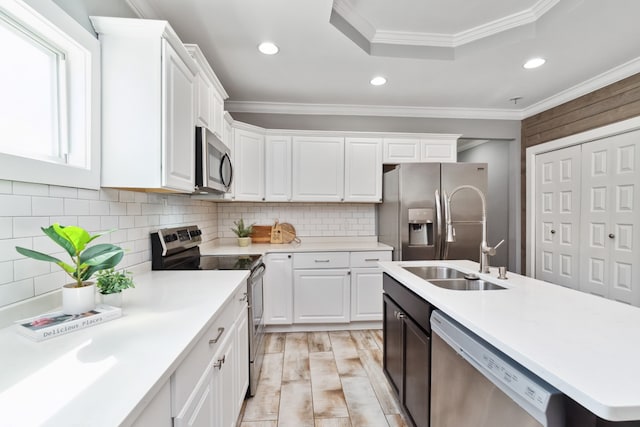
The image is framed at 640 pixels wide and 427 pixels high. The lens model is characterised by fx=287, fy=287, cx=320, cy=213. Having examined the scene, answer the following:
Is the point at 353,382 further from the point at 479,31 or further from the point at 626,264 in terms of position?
the point at 479,31

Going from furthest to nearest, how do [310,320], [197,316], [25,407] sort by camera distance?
[310,320]
[197,316]
[25,407]

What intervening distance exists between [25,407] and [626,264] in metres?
3.97

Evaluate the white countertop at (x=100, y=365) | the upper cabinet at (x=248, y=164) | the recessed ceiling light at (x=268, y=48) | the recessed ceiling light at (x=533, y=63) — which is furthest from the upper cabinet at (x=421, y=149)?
the white countertop at (x=100, y=365)

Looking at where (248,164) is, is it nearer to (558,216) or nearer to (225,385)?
(225,385)

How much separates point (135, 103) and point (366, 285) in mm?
2569

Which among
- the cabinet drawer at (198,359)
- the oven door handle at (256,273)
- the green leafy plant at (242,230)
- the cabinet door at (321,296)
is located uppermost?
the green leafy plant at (242,230)

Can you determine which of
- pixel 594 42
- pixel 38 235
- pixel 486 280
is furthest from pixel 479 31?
pixel 38 235

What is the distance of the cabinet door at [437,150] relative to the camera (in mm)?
3395

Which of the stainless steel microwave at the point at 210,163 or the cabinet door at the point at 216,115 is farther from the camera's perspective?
the cabinet door at the point at 216,115

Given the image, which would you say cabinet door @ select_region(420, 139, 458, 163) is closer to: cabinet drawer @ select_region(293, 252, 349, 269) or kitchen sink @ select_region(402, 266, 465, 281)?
cabinet drawer @ select_region(293, 252, 349, 269)

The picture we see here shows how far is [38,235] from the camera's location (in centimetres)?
111

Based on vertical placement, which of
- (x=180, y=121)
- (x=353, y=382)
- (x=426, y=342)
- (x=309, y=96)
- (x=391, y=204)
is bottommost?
(x=353, y=382)

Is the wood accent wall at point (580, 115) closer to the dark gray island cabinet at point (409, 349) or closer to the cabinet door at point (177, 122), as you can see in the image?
the dark gray island cabinet at point (409, 349)

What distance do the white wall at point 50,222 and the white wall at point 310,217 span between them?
164 cm
